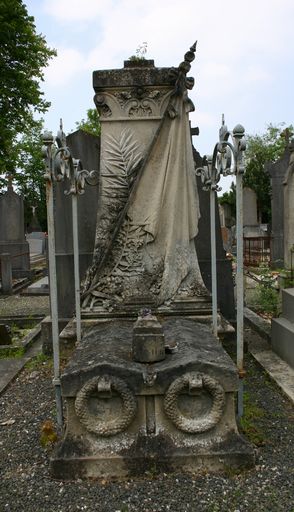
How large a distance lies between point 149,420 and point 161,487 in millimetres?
442

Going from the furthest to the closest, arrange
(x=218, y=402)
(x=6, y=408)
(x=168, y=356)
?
(x=6, y=408) < (x=168, y=356) < (x=218, y=402)

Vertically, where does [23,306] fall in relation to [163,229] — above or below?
below

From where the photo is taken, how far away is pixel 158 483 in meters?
2.96

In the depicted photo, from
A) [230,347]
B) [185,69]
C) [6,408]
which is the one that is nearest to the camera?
[6,408]

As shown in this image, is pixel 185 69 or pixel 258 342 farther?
pixel 258 342

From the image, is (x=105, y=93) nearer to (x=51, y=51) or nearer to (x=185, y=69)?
(x=185, y=69)

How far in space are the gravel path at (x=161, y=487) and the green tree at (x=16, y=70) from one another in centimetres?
1493

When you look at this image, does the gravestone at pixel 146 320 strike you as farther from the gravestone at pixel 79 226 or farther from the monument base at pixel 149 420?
the gravestone at pixel 79 226

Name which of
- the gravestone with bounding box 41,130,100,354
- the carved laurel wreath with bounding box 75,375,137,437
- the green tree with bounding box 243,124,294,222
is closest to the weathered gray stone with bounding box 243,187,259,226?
the green tree with bounding box 243,124,294,222

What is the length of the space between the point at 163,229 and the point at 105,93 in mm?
1715

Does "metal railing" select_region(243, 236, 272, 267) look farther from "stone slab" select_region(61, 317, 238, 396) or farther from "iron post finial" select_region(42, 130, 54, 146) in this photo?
"iron post finial" select_region(42, 130, 54, 146)

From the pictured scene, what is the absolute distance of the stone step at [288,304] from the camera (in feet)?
17.4

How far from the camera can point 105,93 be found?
521 cm

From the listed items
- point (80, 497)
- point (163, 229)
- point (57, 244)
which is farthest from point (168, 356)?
point (57, 244)
